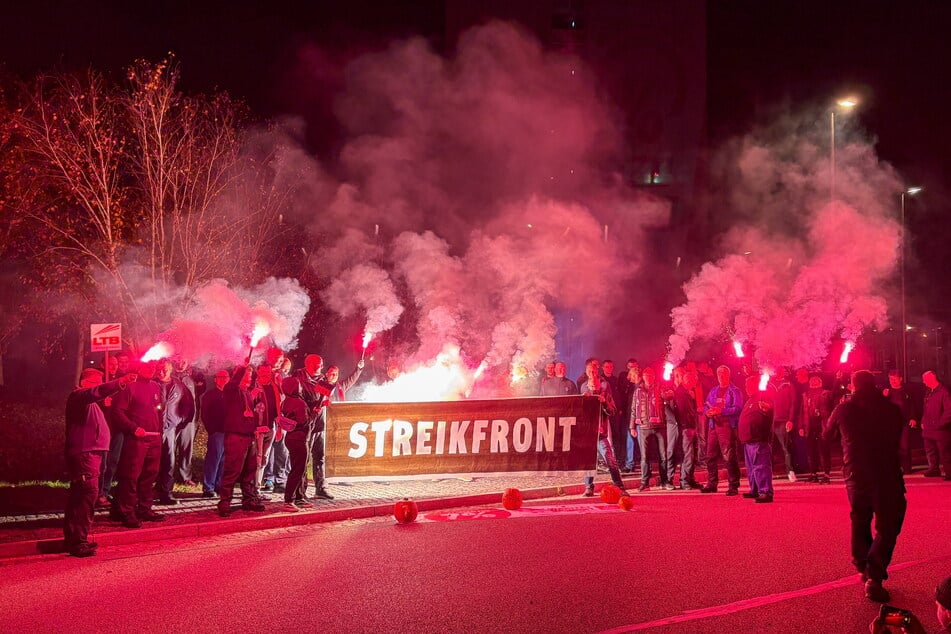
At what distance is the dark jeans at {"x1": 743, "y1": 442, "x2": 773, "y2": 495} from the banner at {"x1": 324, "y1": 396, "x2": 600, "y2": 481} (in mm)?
2266

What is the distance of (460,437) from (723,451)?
3.95 meters

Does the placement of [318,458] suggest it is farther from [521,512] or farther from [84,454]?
[84,454]

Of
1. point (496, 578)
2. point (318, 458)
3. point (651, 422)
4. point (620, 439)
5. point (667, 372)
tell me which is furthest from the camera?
point (620, 439)

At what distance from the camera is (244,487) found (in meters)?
9.87

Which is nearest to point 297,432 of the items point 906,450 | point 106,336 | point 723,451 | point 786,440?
point 106,336

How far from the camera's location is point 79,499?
25.5ft

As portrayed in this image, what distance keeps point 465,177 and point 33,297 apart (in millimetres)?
11462

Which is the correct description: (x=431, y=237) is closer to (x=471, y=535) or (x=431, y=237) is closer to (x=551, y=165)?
(x=551, y=165)

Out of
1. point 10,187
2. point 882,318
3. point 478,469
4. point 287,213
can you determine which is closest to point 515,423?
point 478,469

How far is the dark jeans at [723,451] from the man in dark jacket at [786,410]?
6.22ft

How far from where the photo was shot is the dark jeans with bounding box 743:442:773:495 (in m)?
10.5

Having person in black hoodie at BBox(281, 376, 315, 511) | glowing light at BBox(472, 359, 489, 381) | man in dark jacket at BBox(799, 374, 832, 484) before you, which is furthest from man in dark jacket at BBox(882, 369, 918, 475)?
person in black hoodie at BBox(281, 376, 315, 511)

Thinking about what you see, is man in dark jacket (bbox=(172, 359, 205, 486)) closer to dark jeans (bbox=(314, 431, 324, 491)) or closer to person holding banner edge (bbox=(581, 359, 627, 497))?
dark jeans (bbox=(314, 431, 324, 491))

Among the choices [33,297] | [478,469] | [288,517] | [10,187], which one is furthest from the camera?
[33,297]
